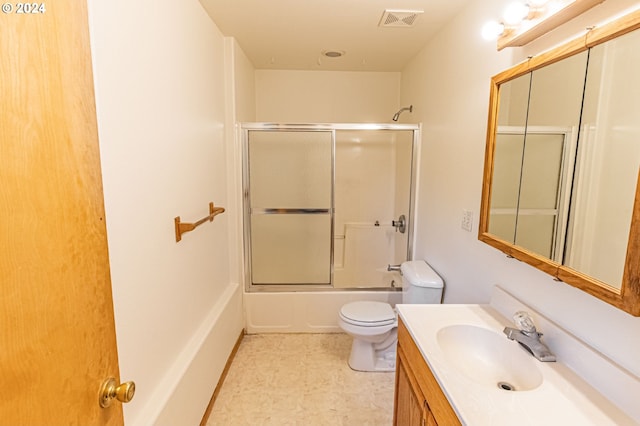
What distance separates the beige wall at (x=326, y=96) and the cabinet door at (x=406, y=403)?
261 centimetres

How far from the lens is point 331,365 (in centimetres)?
240

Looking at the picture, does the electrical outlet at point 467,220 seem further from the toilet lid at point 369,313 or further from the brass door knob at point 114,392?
the brass door knob at point 114,392

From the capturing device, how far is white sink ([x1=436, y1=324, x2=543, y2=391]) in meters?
1.15

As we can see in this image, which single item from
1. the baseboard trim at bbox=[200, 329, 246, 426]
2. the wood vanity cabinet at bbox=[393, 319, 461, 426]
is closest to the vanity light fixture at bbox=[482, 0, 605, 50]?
the wood vanity cabinet at bbox=[393, 319, 461, 426]

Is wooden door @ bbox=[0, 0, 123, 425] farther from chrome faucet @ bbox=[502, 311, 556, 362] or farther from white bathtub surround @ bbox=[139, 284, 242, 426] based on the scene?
chrome faucet @ bbox=[502, 311, 556, 362]

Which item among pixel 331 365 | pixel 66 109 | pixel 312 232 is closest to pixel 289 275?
pixel 312 232

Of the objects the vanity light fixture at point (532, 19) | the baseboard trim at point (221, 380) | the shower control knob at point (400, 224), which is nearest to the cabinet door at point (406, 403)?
the baseboard trim at point (221, 380)

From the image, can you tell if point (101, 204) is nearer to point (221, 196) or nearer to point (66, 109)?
point (66, 109)

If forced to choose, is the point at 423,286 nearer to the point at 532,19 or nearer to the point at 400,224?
the point at 400,224

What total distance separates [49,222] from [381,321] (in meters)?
2.08

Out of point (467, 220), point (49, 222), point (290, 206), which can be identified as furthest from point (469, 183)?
point (49, 222)

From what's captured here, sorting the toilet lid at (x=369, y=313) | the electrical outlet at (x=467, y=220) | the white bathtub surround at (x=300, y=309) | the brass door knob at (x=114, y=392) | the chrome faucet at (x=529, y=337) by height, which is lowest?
the white bathtub surround at (x=300, y=309)

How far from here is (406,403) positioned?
4.54ft

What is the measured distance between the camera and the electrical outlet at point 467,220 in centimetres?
180
